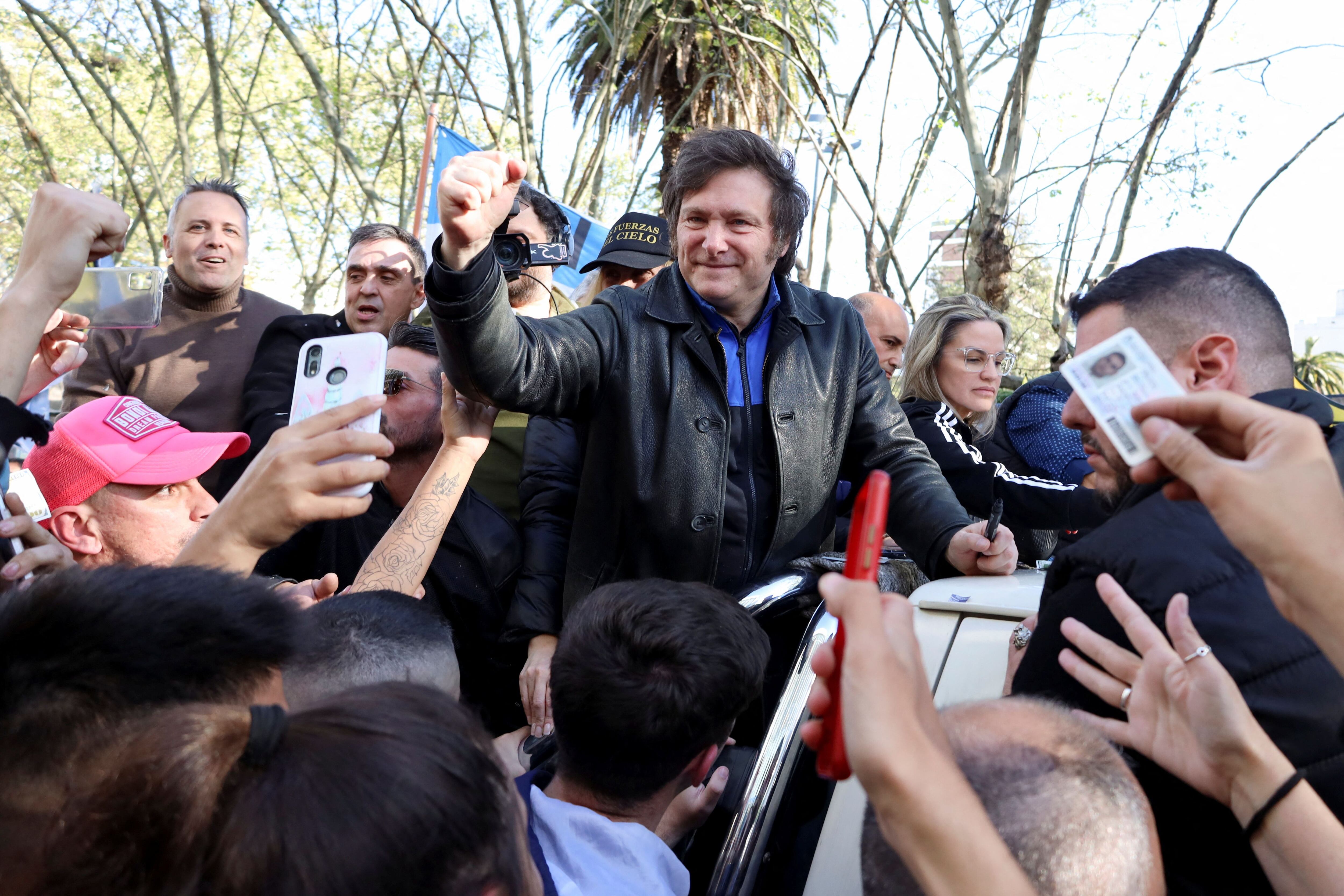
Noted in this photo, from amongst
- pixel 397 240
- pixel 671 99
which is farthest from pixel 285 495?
pixel 671 99

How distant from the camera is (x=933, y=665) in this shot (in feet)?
6.90

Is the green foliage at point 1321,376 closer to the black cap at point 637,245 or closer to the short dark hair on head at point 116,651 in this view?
the black cap at point 637,245

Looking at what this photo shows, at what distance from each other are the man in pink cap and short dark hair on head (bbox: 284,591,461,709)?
0.43m

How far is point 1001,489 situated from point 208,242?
10.6 feet

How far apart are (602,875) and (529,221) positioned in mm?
2663

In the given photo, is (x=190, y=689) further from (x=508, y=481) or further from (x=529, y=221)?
(x=529, y=221)

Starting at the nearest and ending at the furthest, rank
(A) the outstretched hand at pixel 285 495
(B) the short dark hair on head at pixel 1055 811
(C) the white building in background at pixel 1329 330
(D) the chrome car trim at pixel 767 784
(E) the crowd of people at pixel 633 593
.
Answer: (E) the crowd of people at pixel 633 593 → (B) the short dark hair on head at pixel 1055 811 → (A) the outstretched hand at pixel 285 495 → (D) the chrome car trim at pixel 767 784 → (C) the white building in background at pixel 1329 330

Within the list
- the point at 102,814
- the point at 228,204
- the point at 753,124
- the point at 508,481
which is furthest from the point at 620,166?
the point at 102,814

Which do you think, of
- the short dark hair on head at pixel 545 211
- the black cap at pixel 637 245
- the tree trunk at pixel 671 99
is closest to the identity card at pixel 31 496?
the short dark hair on head at pixel 545 211

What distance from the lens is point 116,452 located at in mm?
2240

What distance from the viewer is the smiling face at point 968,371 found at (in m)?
3.98

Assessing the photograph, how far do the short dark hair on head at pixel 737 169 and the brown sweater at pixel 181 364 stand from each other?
2089mm

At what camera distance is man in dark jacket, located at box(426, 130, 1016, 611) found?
8.17 ft

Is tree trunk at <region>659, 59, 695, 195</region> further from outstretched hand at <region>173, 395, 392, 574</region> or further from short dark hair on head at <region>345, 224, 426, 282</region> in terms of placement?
outstretched hand at <region>173, 395, 392, 574</region>
